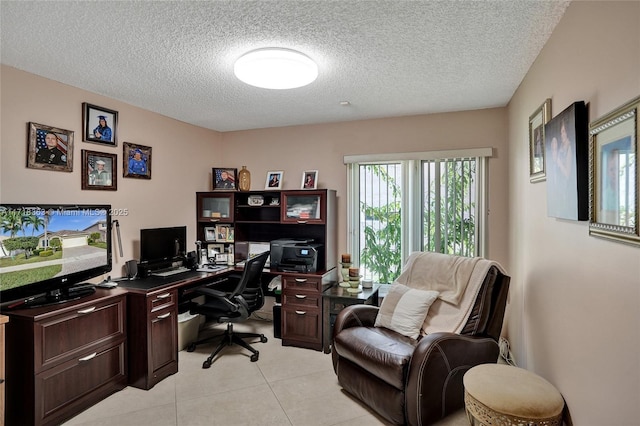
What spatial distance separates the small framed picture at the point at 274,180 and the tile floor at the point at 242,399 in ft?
6.55

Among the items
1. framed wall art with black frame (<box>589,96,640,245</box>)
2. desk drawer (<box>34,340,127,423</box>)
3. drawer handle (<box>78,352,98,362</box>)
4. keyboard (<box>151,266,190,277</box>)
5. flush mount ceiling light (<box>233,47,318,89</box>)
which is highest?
flush mount ceiling light (<box>233,47,318,89</box>)

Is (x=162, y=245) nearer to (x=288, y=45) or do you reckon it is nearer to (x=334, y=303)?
(x=334, y=303)

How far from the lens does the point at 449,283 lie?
2.70 meters

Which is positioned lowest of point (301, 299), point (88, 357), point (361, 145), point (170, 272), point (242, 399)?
point (242, 399)

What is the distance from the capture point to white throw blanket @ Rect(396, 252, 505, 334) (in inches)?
98.4

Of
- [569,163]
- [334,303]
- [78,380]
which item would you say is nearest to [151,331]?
[78,380]

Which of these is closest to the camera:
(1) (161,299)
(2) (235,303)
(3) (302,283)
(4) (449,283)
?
(4) (449,283)

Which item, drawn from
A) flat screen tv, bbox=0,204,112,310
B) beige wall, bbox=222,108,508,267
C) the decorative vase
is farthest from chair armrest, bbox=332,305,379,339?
the decorative vase

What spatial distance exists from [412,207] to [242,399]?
2512 mm

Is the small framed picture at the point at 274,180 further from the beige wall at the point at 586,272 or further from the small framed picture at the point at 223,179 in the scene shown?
the beige wall at the point at 586,272

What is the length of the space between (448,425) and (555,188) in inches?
65.2

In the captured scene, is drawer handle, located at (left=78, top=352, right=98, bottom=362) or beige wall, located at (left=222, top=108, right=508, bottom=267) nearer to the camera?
drawer handle, located at (left=78, top=352, right=98, bottom=362)

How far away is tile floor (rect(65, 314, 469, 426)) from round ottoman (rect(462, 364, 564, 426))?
27.6 inches

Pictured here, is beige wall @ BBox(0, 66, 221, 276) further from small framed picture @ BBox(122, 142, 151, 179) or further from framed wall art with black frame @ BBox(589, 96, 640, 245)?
framed wall art with black frame @ BBox(589, 96, 640, 245)
